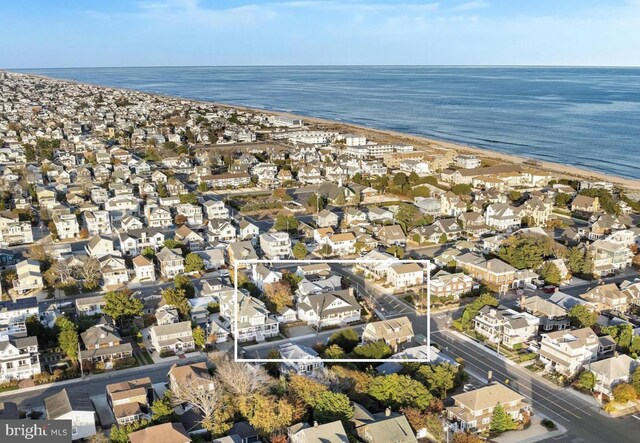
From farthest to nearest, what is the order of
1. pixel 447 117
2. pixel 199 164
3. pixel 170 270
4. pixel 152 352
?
pixel 447 117 < pixel 199 164 < pixel 170 270 < pixel 152 352

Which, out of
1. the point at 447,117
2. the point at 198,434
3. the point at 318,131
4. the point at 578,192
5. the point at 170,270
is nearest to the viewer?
the point at 198,434

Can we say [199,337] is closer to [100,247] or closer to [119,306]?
[119,306]

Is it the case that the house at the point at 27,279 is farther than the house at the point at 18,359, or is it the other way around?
the house at the point at 27,279

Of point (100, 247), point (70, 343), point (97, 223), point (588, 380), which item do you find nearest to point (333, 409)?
point (588, 380)

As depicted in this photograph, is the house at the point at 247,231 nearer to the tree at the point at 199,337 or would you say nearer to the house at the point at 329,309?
the house at the point at 329,309

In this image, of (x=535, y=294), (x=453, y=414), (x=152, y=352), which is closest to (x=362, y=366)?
(x=453, y=414)

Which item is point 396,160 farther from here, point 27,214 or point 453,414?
point 453,414

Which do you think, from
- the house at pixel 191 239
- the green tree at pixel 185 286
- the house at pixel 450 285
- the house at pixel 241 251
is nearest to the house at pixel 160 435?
the green tree at pixel 185 286
